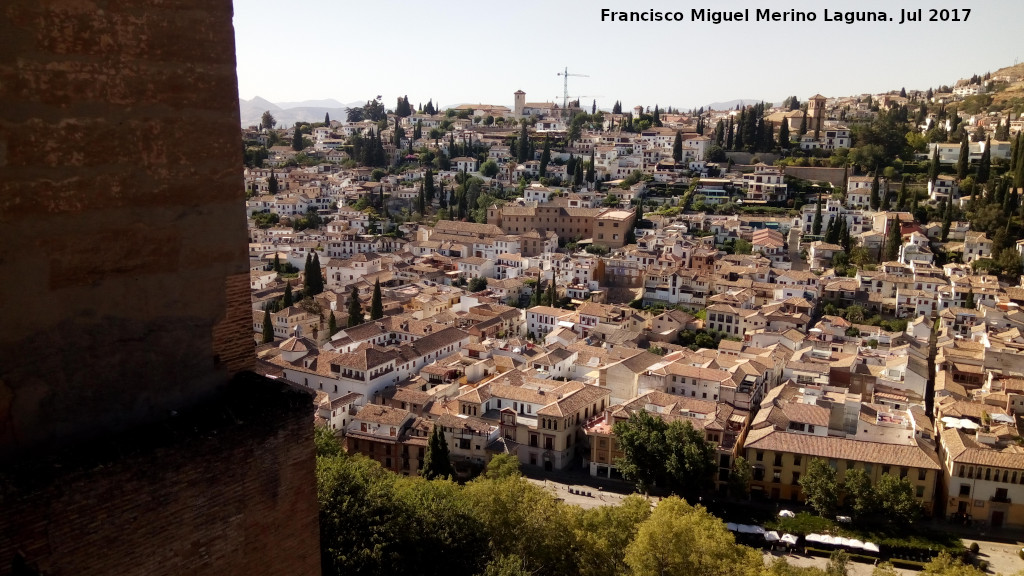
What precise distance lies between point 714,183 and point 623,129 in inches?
649

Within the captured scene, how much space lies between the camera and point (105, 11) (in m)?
2.27

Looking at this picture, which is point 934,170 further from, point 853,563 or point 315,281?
point 853,563

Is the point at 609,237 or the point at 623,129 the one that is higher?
the point at 623,129

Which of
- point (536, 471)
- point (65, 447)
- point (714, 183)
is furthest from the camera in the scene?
point (714, 183)

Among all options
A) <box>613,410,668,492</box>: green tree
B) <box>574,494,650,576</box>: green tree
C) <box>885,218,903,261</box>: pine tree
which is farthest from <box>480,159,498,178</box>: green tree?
<box>574,494,650,576</box>: green tree

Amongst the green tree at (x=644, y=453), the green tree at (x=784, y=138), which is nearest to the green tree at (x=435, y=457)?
the green tree at (x=644, y=453)

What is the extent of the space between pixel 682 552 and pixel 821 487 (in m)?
6.58

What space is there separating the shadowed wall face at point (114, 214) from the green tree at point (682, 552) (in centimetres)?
1001

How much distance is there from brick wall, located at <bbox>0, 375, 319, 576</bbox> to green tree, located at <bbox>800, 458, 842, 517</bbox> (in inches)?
632

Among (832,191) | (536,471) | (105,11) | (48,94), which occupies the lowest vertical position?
(536,471)

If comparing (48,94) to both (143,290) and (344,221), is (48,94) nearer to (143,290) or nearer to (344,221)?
(143,290)

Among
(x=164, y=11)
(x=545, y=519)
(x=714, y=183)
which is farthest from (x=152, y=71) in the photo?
(x=714, y=183)

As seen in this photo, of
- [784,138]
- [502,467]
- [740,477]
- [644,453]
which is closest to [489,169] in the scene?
[784,138]

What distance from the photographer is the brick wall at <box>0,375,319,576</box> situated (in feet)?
7.22
